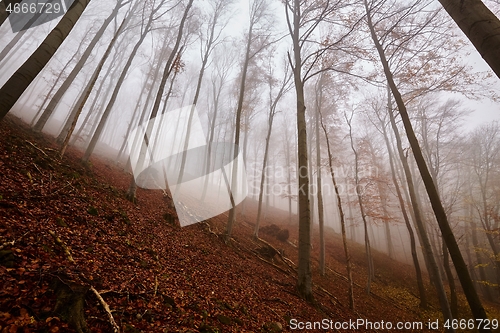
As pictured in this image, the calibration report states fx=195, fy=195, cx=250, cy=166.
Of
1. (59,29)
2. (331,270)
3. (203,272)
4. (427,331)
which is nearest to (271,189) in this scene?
(331,270)

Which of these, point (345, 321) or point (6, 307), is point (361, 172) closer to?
point (345, 321)

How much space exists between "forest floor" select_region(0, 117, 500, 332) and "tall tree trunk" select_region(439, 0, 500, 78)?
5.44 meters

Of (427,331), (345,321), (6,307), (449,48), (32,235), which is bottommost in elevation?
(427,331)

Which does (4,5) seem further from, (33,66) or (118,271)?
(118,271)

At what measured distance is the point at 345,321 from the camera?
6.63m

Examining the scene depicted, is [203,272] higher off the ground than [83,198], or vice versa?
[83,198]

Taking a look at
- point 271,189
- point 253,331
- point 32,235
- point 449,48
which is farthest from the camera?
point 271,189

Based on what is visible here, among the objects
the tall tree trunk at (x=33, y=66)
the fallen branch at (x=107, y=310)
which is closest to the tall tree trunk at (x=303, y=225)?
the fallen branch at (x=107, y=310)

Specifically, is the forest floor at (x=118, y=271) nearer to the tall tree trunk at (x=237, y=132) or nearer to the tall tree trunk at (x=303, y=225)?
the tall tree trunk at (x=303, y=225)

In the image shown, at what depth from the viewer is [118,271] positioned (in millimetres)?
3758

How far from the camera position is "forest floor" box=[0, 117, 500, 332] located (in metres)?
2.55

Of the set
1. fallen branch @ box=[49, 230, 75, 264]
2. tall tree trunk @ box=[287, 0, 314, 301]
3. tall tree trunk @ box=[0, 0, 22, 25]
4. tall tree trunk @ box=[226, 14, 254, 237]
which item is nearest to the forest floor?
fallen branch @ box=[49, 230, 75, 264]

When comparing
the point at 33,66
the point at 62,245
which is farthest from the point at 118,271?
the point at 33,66

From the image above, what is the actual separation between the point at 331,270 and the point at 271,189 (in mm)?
30057
